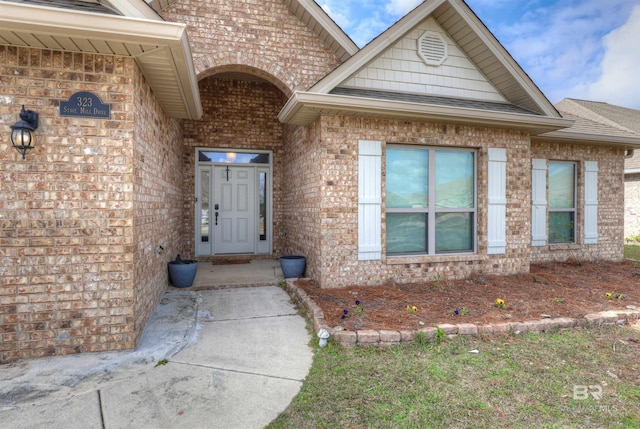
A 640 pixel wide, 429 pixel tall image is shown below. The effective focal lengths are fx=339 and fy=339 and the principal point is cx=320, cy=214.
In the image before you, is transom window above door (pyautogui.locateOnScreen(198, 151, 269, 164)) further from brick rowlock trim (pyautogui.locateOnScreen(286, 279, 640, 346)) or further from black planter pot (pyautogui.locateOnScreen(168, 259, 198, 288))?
brick rowlock trim (pyautogui.locateOnScreen(286, 279, 640, 346))

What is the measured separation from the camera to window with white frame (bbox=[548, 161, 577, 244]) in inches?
294

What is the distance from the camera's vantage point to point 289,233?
7.50 metres

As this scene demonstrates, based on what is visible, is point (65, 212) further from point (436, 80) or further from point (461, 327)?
point (436, 80)

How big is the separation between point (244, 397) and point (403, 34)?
5.40 meters

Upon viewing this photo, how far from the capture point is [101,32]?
2801 mm

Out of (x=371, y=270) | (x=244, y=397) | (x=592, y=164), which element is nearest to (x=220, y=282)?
(x=371, y=270)

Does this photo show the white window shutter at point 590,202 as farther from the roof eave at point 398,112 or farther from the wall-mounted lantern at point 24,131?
the wall-mounted lantern at point 24,131

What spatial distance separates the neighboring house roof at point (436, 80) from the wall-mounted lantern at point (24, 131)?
113 inches

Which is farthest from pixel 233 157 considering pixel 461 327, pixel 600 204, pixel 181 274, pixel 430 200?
pixel 600 204

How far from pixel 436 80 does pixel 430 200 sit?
205 cm

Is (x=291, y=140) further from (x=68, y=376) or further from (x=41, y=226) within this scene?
(x=68, y=376)

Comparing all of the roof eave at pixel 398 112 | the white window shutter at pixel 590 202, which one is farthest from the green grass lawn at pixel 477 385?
the white window shutter at pixel 590 202

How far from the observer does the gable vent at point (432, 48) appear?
562 centimetres

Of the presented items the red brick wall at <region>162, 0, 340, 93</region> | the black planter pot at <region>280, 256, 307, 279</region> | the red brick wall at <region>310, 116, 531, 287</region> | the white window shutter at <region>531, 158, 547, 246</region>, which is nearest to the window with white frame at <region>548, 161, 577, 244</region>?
the white window shutter at <region>531, 158, 547, 246</region>
